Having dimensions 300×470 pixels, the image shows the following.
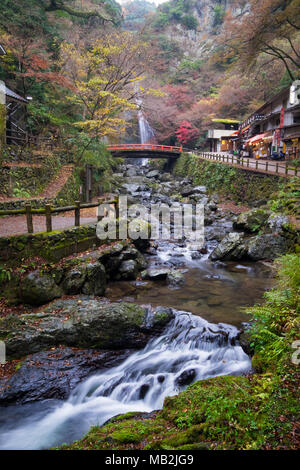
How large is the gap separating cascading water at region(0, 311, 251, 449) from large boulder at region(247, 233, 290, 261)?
5395 millimetres

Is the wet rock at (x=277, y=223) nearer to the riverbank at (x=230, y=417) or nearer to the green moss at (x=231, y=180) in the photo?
the green moss at (x=231, y=180)

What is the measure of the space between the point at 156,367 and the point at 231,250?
23.9 feet

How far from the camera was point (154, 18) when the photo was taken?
5525cm

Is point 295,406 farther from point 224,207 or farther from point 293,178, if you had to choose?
point 224,207

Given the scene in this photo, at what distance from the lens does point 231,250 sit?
474 inches

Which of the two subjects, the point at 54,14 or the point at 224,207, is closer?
the point at 224,207

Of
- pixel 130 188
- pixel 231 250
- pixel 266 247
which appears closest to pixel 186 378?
pixel 231 250

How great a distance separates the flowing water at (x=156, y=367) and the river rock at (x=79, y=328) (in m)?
0.43

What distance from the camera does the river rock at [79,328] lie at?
19.1 ft

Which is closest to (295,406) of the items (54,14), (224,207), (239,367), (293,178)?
(239,367)

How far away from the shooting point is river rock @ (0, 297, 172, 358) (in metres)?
5.84

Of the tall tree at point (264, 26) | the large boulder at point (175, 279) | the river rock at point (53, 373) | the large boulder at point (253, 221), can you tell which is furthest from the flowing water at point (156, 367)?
the tall tree at point (264, 26)

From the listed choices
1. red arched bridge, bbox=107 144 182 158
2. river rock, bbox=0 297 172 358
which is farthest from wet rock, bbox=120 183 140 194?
river rock, bbox=0 297 172 358

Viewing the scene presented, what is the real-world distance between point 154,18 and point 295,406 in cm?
6898
